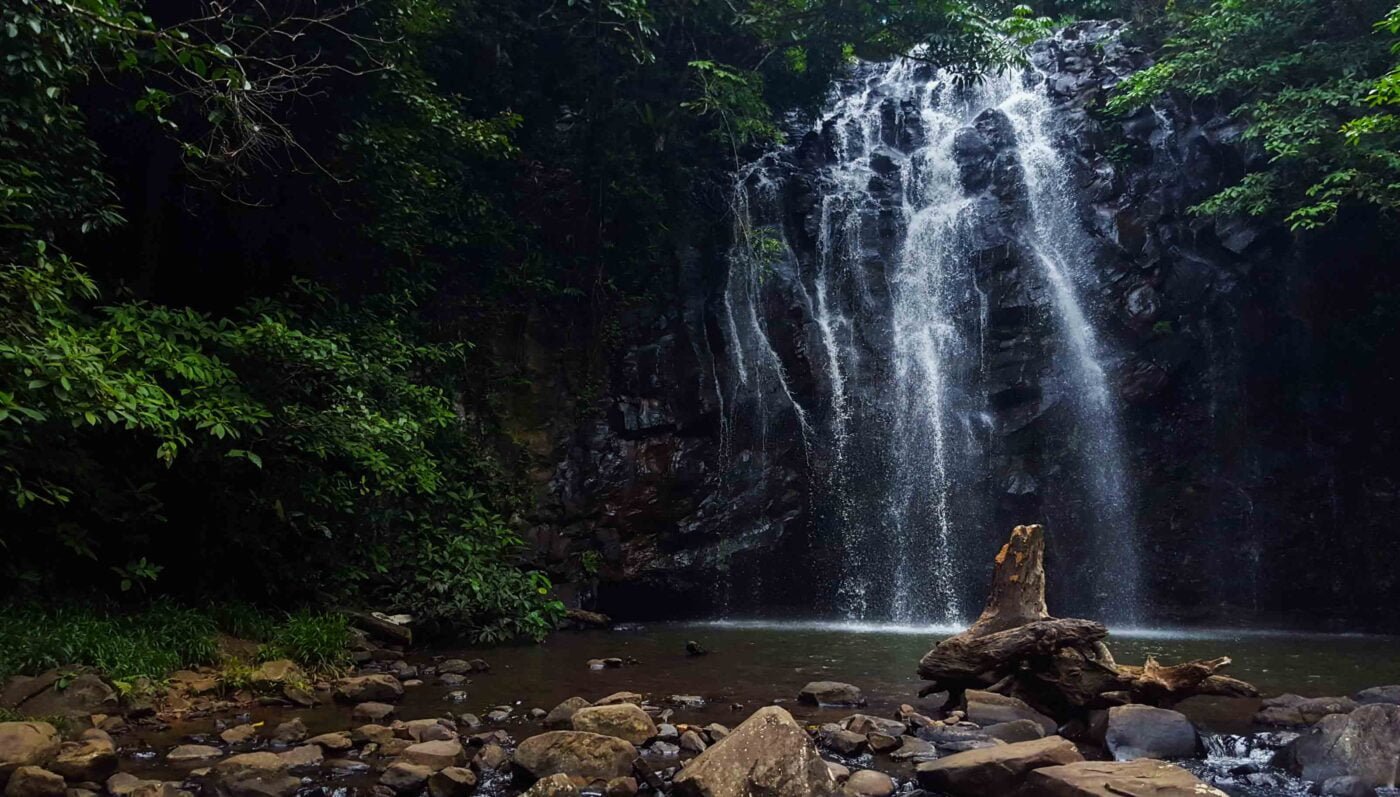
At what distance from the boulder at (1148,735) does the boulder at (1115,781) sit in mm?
798

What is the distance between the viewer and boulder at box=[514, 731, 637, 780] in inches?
201

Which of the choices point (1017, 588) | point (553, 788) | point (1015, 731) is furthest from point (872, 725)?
point (553, 788)

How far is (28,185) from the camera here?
6926mm

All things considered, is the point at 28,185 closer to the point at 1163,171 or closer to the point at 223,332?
the point at 223,332

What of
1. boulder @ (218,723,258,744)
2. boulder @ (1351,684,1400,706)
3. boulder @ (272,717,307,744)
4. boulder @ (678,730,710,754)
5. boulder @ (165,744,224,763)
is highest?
boulder @ (1351,684,1400,706)

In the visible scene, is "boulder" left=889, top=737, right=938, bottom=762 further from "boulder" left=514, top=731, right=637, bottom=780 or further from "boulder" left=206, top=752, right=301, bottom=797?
"boulder" left=206, top=752, right=301, bottom=797

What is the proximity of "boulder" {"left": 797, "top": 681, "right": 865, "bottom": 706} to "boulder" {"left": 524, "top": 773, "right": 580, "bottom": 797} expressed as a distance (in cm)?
305

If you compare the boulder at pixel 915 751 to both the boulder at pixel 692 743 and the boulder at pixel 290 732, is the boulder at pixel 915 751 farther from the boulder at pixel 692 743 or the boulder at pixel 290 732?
the boulder at pixel 290 732

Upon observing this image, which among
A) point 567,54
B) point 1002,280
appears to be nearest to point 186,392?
point 567,54

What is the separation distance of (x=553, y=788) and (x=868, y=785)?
68.6 inches

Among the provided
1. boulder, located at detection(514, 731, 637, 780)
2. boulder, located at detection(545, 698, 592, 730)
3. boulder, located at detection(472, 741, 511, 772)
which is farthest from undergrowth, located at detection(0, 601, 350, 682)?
boulder, located at detection(514, 731, 637, 780)

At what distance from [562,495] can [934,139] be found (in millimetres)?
10142

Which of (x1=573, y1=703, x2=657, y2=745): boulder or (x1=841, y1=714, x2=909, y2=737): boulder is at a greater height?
(x1=841, y1=714, x2=909, y2=737): boulder

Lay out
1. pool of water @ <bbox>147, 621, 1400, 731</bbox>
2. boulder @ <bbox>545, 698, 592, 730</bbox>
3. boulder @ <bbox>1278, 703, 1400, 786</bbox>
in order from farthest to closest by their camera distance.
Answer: pool of water @ <bbox>147, 621, 1400, 731</bbox> < boulder @ <bbox>545, 698, 592, 730</bbox> < boulder @ <bbox>1278, 703, 1400, 786</bbox>
